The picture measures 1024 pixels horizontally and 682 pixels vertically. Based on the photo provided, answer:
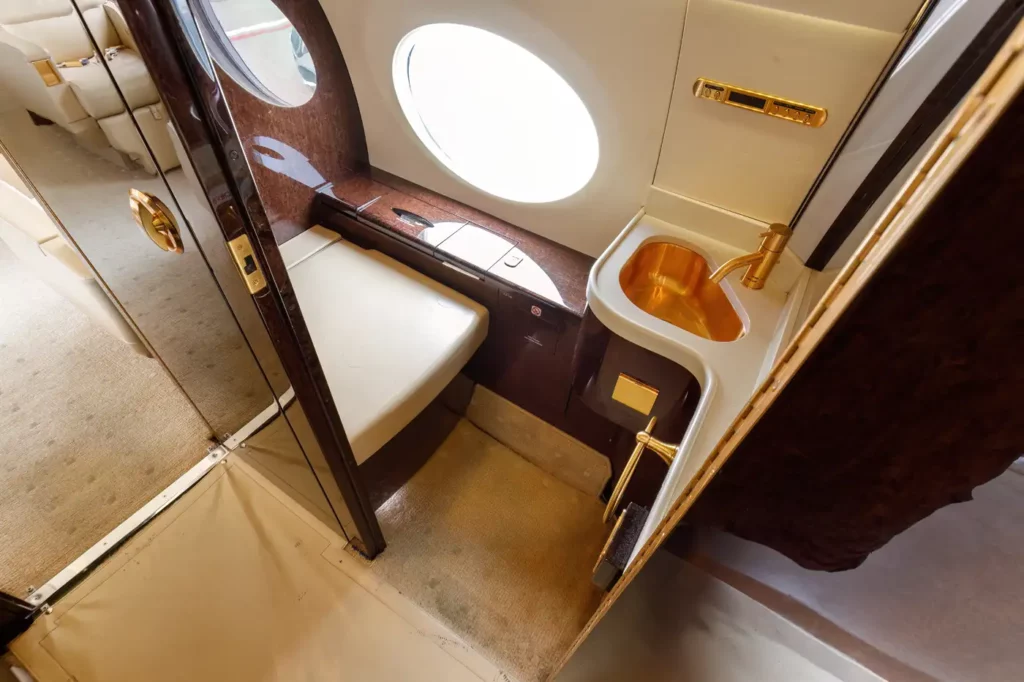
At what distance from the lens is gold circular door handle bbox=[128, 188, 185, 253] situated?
0.73m

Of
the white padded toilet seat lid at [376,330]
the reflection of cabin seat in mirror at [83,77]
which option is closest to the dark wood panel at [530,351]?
the white padded toilet seat lid at [376,330]

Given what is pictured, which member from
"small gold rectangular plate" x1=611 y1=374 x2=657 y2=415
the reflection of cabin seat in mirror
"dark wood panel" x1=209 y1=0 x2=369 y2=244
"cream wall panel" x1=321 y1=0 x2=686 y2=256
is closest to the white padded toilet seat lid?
"dark wood panel" x1=209 y1=0 x2=369 y2=244

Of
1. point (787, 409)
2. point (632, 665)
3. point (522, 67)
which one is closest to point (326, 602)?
point (632, 665)

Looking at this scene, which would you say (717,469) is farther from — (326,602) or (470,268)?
(326,602)

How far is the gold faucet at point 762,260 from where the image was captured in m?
1.01

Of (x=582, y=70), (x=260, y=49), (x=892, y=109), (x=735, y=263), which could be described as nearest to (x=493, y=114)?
(x=582, y=70)

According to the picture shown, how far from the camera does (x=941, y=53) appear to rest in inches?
27.1

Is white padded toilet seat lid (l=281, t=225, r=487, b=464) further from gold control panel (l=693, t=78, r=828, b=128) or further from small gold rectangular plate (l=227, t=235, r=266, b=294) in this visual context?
gold control panel (l=693, t=78, r=828, b=128)

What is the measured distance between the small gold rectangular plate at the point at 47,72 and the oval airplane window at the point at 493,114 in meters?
0.81

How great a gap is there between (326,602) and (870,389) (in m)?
1.54

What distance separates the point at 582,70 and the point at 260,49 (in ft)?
3.65

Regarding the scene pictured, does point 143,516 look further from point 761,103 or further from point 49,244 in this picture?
point 761,103

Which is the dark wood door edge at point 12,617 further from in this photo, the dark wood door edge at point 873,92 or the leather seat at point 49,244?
the dark wood door edge at point 873,92

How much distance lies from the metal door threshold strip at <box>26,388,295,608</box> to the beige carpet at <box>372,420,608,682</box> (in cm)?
58
